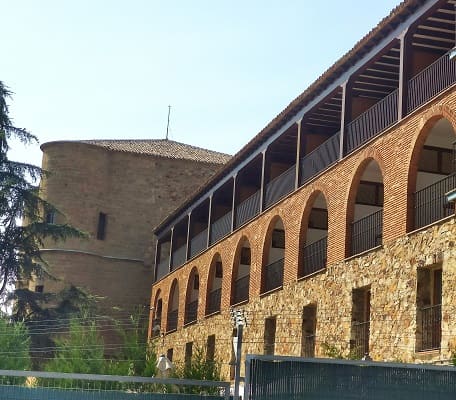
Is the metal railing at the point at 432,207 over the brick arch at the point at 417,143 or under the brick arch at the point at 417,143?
under

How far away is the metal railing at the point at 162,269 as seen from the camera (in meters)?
44.6

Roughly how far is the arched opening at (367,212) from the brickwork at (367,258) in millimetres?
351

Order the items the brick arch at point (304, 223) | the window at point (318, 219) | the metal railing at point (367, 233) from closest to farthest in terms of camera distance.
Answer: the metal railing at point (367, 233), the brick arch at point (304, 223), the window at point (318, 219)

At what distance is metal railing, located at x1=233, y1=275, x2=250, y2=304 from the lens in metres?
32.3

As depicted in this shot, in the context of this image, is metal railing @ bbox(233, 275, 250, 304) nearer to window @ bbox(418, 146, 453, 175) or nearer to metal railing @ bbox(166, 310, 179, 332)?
metal railing @ bbox(166, 310, 179, 332)

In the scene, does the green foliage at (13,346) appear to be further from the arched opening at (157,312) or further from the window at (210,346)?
the arched opening at (157,312)

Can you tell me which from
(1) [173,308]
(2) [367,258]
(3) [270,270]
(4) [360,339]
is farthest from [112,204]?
(2) [367,258]

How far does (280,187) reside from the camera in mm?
29312

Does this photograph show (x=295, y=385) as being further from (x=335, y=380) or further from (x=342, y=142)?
(x=342, y=142)

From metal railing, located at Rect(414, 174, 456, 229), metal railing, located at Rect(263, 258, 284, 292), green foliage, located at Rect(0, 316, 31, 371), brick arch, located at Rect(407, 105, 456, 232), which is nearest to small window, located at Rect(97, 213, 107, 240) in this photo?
green foliage, located at Rect(0, 316, 31, 371)

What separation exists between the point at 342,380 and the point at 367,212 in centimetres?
1518

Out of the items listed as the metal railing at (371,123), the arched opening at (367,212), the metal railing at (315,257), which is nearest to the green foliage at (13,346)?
the metal railing at (315,257)

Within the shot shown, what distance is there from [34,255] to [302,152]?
1537 cm

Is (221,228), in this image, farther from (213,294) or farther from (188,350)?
(188,350)
